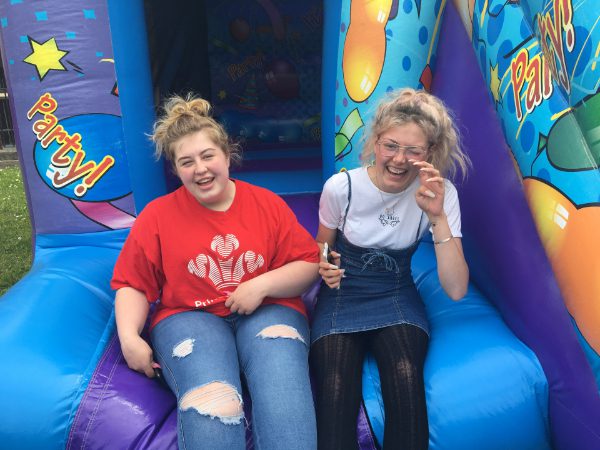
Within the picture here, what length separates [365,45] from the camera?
191cm

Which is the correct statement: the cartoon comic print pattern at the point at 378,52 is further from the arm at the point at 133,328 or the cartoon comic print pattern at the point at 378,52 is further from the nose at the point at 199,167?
the arm at the point at 133,328

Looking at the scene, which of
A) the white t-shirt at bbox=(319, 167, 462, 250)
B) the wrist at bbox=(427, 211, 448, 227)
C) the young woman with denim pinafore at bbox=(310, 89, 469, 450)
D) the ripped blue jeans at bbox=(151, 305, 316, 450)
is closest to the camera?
the ripped blue jeans at bbox=(151, 305, 316, 450)

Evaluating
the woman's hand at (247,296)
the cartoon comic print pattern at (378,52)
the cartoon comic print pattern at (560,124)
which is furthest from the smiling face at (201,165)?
the cartoon comic print pattern at (560,124)

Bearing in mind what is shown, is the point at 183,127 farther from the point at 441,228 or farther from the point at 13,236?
the point at 13,236

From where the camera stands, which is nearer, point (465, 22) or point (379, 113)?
point (379, 113)

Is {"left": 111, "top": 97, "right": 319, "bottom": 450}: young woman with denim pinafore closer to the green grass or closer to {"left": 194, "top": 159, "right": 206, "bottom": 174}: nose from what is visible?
{"left": 194, "top": 159, "right": 206, "bottom": 174}: nose

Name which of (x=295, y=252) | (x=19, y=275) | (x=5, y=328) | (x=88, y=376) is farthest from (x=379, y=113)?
(x=19, y=275)

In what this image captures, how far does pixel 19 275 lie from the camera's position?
277 cm

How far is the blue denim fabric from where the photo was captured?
141cm

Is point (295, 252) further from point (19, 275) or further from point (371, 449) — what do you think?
point (19, 275)

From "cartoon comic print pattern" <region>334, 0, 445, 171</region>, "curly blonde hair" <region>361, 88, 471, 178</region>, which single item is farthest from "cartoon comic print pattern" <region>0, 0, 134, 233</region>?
"curly blonde hair" <region>361, 88, 471, 178</region>

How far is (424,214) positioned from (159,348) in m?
0.78

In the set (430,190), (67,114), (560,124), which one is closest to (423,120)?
(430,190)

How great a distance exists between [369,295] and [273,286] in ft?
0.89
